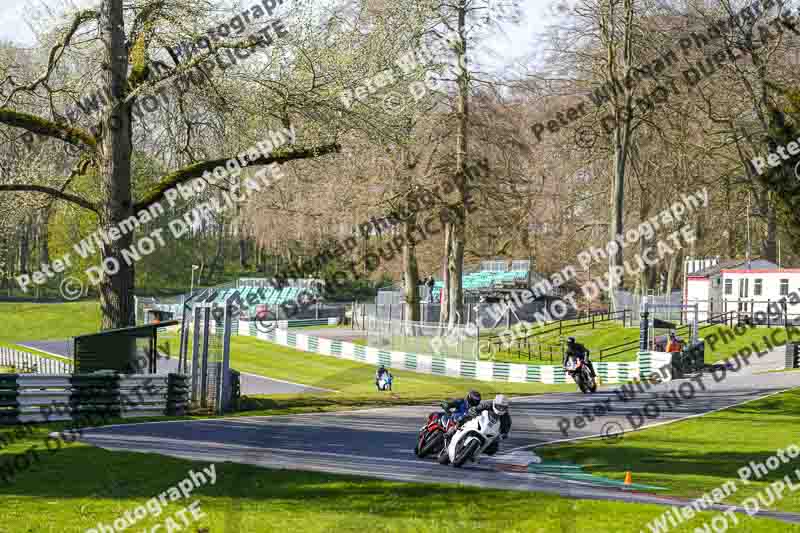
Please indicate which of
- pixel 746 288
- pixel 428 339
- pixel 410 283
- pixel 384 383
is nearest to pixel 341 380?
pixel 428 339

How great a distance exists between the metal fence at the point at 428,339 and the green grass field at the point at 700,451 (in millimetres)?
17835

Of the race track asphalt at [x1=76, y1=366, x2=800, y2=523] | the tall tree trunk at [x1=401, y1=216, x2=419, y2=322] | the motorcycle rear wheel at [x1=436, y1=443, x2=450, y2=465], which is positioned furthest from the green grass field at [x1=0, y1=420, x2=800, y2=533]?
the tall tree trunk at [x1=401, y1=216, x2=419, y2=322]

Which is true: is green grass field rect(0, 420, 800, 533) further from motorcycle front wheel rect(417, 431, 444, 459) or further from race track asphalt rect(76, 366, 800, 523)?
motorcycle front wheel rect(417, 431, 444, 459)

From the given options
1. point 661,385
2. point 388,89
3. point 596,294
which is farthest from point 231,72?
point 596,294

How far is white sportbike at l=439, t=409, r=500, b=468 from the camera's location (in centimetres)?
1395

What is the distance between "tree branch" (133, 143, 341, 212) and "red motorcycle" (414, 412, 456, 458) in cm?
819

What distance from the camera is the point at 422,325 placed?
137ft

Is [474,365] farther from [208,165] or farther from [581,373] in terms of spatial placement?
[208,165]

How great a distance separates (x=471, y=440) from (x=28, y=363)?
2956 cm

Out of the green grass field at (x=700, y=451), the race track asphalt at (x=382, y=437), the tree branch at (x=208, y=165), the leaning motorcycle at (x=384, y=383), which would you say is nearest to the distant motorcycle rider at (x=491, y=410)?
the race track asphalt at (x=382, y=437)

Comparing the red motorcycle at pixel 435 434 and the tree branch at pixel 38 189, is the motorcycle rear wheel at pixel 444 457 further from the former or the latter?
the tree branch at pixel 38 189

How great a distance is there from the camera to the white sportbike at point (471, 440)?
14.0 metres

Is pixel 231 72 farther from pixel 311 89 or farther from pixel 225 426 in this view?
pixel 225 426

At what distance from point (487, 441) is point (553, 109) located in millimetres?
32236
